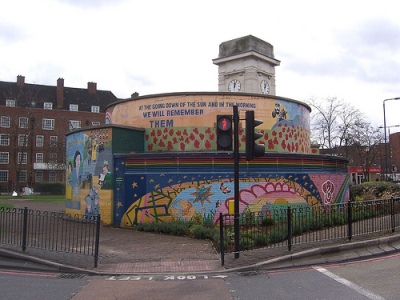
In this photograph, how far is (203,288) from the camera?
740 cm

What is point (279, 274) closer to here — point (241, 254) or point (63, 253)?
point (241, 254)

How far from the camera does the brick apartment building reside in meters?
57.4

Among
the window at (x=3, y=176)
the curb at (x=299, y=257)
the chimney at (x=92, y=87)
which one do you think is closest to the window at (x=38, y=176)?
the window at (x=3, y=176)

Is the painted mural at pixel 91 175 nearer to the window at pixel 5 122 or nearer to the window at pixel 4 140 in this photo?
the window at pixel 4 140

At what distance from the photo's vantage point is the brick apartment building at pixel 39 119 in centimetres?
5738

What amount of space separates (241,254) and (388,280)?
11.2 ft

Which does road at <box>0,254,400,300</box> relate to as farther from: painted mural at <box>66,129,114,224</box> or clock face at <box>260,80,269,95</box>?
clock face at <box>260,80,269,95</box>

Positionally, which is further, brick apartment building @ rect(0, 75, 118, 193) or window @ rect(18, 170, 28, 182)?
window @ rect(18, 170, 28, 182)

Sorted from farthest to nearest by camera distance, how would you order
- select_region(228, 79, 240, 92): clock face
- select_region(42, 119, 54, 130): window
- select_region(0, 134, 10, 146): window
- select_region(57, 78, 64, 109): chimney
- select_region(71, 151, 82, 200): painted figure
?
1. select_region(57, 78, 64, 109): chimney
2. select_region(42, 119, 54, 130): window
3. select_region(0, 134, 10, 146): window
4. select_region(228, 79, 240, 92): clock face
5. select_region(71, 151, 82, 200): painted figure

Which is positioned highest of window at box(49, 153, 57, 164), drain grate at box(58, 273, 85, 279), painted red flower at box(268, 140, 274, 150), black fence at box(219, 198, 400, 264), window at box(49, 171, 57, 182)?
window at box(49, 153, 57, 164)

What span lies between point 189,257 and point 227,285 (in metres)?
2.38

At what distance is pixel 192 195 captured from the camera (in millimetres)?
14875

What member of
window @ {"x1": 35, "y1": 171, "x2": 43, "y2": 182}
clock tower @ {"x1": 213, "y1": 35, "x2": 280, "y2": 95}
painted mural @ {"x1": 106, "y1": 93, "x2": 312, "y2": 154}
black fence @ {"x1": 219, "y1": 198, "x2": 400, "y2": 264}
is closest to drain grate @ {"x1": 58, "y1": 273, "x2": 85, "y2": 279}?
black fence @ {"x1": 219, "y1": 198, "x2": 400, "y2": 264}

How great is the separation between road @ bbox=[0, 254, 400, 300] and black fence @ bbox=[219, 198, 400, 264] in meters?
1.54
